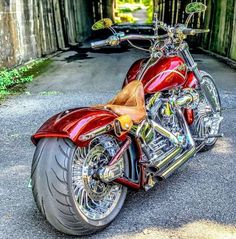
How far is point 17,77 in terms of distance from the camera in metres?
8.40

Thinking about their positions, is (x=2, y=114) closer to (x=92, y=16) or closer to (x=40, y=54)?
(x=40, y=54)

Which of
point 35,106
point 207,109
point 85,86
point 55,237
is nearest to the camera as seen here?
point 55,237

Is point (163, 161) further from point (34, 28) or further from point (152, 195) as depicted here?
point (34, 28)

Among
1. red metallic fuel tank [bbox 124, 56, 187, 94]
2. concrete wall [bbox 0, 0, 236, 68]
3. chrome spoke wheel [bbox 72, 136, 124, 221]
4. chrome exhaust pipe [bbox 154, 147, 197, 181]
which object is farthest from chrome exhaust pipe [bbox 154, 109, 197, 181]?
concrete wall [bbox 0, 0, 236, 68]

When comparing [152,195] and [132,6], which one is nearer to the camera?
[152,195]

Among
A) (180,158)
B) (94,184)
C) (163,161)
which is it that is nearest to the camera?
(94,184)

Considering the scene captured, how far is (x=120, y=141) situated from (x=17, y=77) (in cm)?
595

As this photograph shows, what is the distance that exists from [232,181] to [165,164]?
2.44 ft

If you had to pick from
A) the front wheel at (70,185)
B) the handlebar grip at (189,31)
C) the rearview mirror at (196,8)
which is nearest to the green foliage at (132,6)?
the rearview mirror at (196,8)

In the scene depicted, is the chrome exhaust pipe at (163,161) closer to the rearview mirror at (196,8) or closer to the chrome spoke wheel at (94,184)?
the chrome spoke wheel at (94,184)

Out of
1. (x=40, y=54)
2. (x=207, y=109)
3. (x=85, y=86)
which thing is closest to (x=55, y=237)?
(x=207, y=109)

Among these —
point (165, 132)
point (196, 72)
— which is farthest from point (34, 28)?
point (165, 132)

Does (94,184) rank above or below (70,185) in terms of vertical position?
below

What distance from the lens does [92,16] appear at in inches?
875
